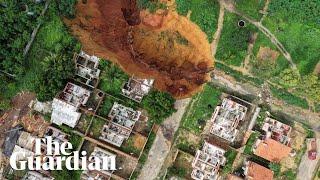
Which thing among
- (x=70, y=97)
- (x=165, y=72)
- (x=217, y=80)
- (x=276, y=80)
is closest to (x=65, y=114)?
(x=70, y=97)

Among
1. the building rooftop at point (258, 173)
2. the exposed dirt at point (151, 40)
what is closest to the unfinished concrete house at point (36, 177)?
the exposed dirt at point (151, 40)

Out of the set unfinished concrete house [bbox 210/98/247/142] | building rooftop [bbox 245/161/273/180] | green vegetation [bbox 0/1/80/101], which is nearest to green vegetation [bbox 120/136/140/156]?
unfinished concrete house [bbox 210/98/247/142]

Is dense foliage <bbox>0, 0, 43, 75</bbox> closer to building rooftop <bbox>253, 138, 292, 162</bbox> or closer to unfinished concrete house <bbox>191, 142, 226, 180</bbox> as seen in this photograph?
unfinished concrete house <bbox>191, 142, 226, 180</bbox>

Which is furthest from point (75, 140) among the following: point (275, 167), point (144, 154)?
point (275, 167)

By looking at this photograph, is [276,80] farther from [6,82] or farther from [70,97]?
[6,82]

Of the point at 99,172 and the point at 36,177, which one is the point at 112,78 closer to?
the point at 99,172

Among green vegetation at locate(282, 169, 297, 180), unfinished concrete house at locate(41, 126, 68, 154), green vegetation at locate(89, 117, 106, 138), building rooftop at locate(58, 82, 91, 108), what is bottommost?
unfinished concrete house at locate(41, 126, 68, 154)
